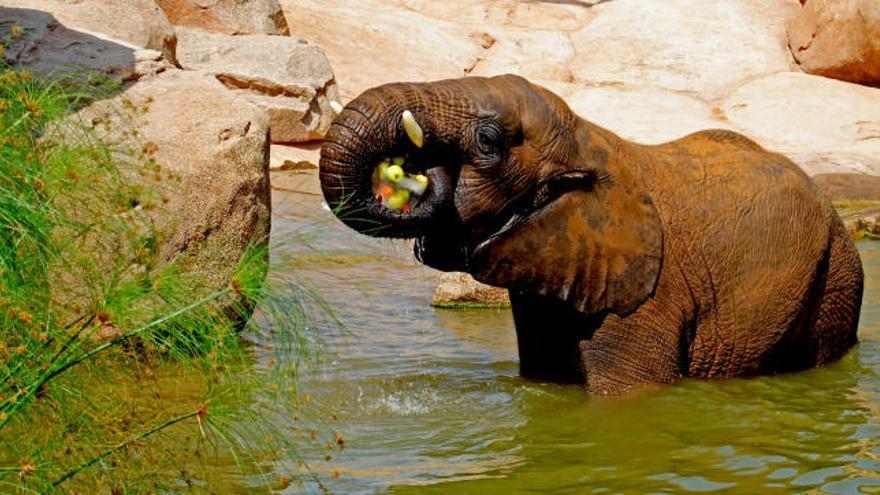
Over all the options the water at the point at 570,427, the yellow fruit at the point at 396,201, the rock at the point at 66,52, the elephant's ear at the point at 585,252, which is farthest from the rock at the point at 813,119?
the yellow fruit at the point at 396,201

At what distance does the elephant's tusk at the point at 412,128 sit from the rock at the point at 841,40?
15594mm

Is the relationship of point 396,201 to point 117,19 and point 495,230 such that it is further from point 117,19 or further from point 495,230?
point 117,19

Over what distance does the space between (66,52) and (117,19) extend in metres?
2.10

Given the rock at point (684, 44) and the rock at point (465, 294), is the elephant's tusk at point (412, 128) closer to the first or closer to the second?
the rock at point (465, 294)

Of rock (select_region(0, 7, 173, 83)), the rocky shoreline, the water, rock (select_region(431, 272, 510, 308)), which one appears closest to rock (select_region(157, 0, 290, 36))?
the rocky shoreline

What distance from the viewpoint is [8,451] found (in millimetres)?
5375

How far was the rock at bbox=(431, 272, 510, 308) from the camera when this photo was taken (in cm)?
1077

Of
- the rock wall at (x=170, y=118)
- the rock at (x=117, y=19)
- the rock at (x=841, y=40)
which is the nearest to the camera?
the rock wall at (x=170, y=118)

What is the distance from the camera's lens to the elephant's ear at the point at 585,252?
7.06 m

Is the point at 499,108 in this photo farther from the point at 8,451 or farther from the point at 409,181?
the point at 8,451

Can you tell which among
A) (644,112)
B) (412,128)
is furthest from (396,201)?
(644,112)

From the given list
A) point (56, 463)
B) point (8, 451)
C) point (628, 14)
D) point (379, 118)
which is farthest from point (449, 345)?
point (628, 14)

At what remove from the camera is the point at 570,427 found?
691cm

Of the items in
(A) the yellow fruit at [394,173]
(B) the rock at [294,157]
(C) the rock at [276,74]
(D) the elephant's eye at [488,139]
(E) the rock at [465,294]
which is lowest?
(B) the rock at [294,157]
